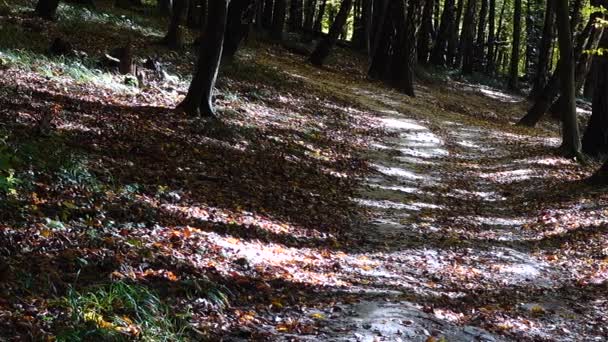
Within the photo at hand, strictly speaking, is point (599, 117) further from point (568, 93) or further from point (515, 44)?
point (515, 44)

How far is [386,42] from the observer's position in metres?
27.8

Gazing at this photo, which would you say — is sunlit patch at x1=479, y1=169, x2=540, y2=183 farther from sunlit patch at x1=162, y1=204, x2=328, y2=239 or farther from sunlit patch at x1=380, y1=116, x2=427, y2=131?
sunlit patch at x1=162, y1=204, x2=328, y2=239

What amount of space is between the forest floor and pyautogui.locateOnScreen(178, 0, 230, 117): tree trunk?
17.3 inches

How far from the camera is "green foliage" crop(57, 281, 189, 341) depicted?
14.4ft

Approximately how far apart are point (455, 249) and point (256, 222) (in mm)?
3148

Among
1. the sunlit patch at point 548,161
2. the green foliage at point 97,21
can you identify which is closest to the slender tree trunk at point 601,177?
the sunlit patch at point 548,161

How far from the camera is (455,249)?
9508 mm

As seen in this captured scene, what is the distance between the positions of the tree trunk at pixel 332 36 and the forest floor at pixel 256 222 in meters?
10.9

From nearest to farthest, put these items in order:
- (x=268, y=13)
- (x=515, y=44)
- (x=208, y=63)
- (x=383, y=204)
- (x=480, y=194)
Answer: (x=383, y=204) → (x=208, y=63) → (x=480, y=194) → (x=268, y=13) → (x=515, y=44)

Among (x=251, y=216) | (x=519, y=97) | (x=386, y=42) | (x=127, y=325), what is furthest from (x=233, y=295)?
(x=519, y=97)

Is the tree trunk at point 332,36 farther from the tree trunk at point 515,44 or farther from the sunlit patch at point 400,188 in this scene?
the sunlit patch at point 400,188

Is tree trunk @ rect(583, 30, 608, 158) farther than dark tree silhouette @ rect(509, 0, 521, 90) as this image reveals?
No

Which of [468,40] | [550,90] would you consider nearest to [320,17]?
[468,40]

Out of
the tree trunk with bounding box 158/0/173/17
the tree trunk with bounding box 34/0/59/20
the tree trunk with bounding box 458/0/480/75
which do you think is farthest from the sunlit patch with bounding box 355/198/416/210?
the tree trunk with bounding box 458/0/480/75
